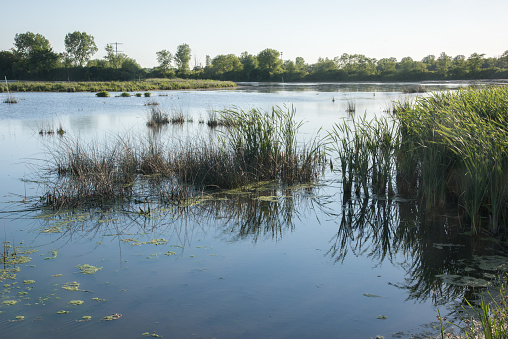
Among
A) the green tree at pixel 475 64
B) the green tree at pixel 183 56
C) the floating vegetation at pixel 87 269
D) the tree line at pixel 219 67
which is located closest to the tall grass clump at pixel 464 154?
the floating vegetation at pixel 87 269

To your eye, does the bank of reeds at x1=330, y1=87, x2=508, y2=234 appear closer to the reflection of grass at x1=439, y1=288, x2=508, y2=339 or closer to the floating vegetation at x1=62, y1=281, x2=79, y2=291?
the reflection of grass at x1=439, y1=288, x2=508, y2=339

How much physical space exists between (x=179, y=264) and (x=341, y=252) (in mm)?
1988

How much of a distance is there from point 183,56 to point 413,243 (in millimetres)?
121649

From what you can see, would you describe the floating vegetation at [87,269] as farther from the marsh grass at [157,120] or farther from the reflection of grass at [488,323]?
the marsh grass at [157,120]

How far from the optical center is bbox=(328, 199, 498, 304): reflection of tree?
424 centimetres

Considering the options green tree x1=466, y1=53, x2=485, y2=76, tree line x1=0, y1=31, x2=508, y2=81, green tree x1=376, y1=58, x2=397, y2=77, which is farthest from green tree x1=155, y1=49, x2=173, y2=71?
green tree x1=466, y1=53, x2=485, y2=76

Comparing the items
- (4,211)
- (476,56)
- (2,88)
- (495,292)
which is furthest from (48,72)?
(495,292)

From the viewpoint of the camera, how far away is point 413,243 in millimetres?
5434

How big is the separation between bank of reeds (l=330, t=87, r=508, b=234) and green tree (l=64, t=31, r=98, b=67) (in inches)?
4304

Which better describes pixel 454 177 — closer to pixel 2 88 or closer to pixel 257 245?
pixel 257 245

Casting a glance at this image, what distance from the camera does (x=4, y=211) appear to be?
21.4ft

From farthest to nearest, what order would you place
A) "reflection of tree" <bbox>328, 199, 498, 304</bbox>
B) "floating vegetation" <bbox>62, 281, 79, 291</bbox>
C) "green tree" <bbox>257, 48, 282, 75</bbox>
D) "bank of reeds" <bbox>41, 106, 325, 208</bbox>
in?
"green tree" <bbox>257, 48, 282, 75</bbox> → "bank of reeds" <bbox>41, 106, 325, 208</bbox> → "reflection of tree" <bbox>328, 199, 498, 304</bbox> → "floating vegetation" <bbox>62, 281, 79, 291</bbox>

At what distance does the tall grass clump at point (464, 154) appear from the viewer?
17.2ft

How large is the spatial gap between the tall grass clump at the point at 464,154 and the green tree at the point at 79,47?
10971 cm
